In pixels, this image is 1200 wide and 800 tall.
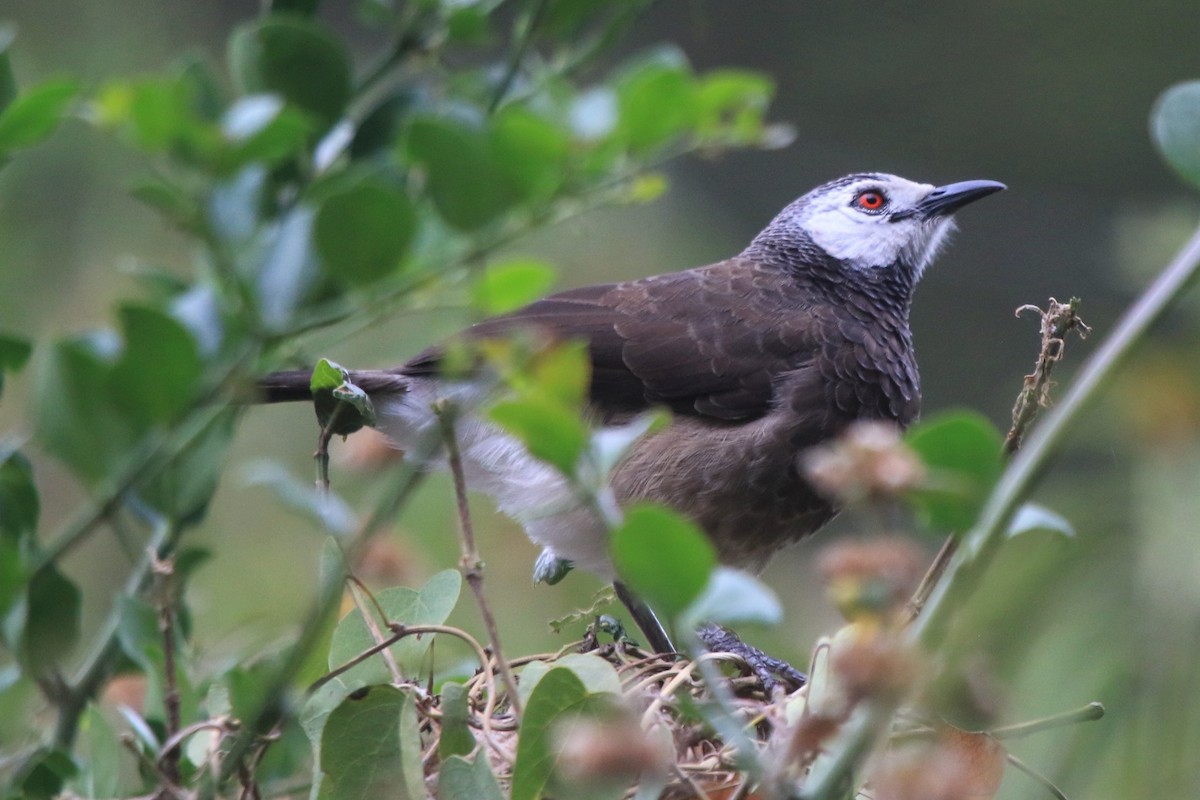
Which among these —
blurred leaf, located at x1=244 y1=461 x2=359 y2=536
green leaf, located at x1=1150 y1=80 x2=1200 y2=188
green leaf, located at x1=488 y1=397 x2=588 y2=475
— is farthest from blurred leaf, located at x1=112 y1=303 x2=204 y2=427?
green leaf, located at x1=1150 y1=80 x2=1200 y2=188

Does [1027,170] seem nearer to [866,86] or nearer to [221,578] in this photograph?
[866,86]

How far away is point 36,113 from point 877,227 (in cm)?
220

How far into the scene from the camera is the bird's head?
315 centimetres

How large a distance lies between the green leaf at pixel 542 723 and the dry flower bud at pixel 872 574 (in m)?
0.52

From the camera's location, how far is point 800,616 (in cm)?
369

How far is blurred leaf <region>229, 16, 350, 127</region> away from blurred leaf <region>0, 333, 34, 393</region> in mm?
394

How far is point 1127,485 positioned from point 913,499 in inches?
15.6

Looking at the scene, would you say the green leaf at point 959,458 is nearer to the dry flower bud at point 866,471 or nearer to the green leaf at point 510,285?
the dry flower bud at point 866,471

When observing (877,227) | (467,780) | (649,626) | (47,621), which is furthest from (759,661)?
(877,227)

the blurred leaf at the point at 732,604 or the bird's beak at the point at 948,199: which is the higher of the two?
the blurred leaf at the point at 732,604

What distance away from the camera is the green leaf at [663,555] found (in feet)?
2.68

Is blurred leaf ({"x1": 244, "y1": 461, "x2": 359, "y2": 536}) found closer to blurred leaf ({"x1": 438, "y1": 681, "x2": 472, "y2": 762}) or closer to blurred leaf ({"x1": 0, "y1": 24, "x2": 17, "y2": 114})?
blurred leaf ({"x1": 438, "y1": 681, "x2": 472, "y2": 762})

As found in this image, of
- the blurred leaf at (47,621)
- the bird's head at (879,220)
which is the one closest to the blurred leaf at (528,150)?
the blurred leaf at (47,621)

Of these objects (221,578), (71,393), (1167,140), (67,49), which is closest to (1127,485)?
(1167,140)
